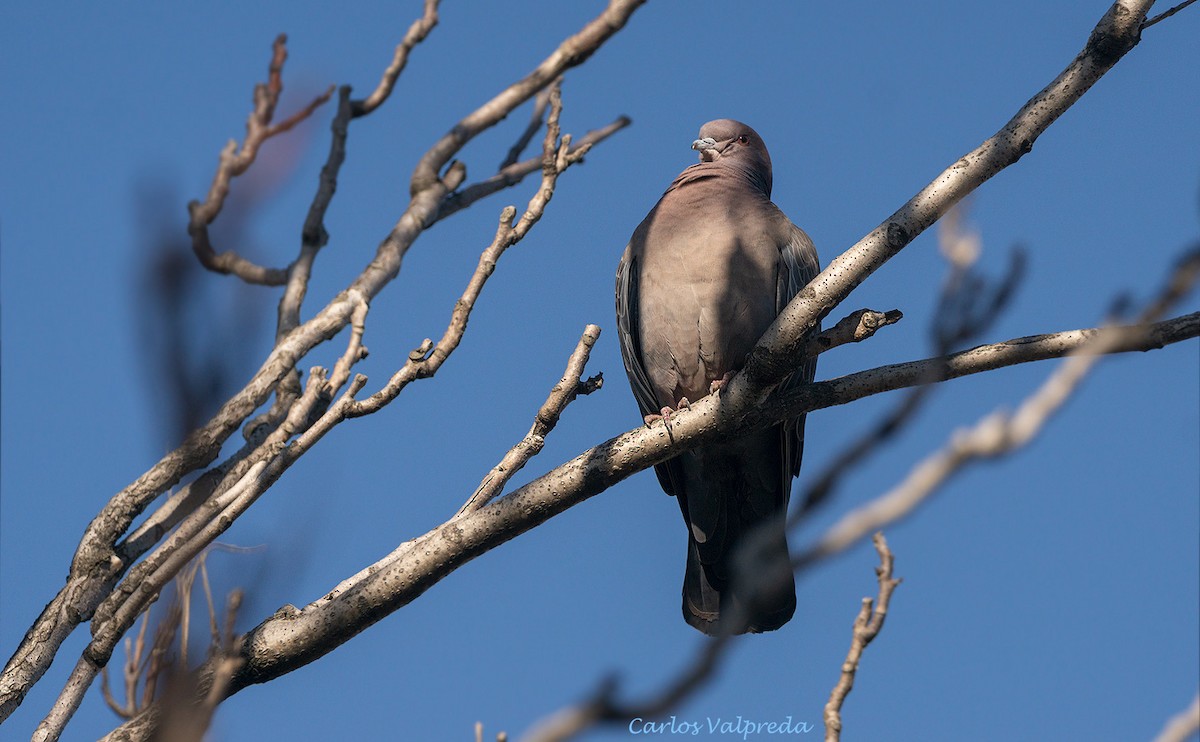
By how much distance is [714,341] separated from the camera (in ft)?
17.6

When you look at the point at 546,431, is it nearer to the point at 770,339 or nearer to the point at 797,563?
the point at 770,339

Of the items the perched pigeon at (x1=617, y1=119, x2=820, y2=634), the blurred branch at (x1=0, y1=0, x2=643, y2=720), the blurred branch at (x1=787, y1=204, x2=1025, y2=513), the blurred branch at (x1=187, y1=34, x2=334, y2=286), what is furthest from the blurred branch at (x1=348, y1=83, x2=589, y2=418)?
the blurred branch at (x1=787, y1=204, x2=1025, y2=513)

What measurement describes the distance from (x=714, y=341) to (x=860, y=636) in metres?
3.01

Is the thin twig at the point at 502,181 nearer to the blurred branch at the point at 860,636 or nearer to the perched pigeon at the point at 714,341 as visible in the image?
the perched pigeon at the point at 714,341

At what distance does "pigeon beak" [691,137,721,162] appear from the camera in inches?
253

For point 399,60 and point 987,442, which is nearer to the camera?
point 987,442

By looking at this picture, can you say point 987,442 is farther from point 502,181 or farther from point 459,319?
point 502,181

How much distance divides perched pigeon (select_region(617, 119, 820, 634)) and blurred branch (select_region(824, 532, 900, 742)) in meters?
2.70

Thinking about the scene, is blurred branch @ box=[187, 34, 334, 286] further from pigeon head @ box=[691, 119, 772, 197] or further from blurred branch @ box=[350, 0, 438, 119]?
pigeon head @ box=[691, 119, 772, 197]

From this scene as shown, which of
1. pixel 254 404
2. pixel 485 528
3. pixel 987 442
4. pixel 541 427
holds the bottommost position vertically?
pixel 987 442

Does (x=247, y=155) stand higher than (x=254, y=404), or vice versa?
(x=247, y=155)

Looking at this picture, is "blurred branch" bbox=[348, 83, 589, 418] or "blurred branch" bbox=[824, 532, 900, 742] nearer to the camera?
"blurred branch" bbox=[824, 532, 900, 742]

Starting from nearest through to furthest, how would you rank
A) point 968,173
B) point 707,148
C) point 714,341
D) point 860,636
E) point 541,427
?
1. point 860,636
2. point 968,173
3. point 541,427
4. point 714,341
5. point 707,148

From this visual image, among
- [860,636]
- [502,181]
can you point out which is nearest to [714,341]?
[502,181]
